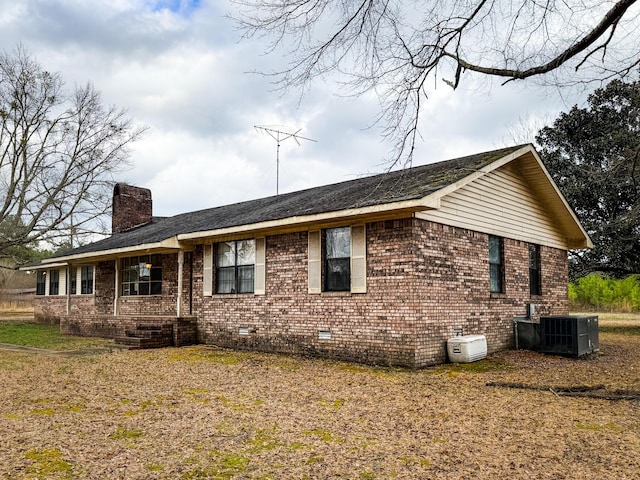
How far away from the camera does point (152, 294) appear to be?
16.6 meters

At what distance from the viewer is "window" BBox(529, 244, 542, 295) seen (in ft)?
46.9

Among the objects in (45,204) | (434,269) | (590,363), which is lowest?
(590,363)

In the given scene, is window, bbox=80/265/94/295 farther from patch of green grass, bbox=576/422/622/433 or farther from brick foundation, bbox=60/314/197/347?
patch of green grass, bbox=576/422/622/433

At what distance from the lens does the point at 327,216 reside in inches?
425

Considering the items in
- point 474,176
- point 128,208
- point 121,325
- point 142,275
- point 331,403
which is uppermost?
point 128,208

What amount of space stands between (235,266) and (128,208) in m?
11.1

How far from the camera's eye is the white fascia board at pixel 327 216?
9594 mm

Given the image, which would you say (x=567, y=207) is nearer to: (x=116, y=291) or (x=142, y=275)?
(x=142, y=275)

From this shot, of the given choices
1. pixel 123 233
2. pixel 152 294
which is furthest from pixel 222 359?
pixel 123 233

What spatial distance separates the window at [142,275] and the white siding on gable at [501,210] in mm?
9139

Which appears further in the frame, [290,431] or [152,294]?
[152,294]

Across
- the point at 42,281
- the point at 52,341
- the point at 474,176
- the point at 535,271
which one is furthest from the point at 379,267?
the point at 42,281

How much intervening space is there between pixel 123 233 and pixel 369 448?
18.8 m

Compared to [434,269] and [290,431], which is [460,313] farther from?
[290,431]
